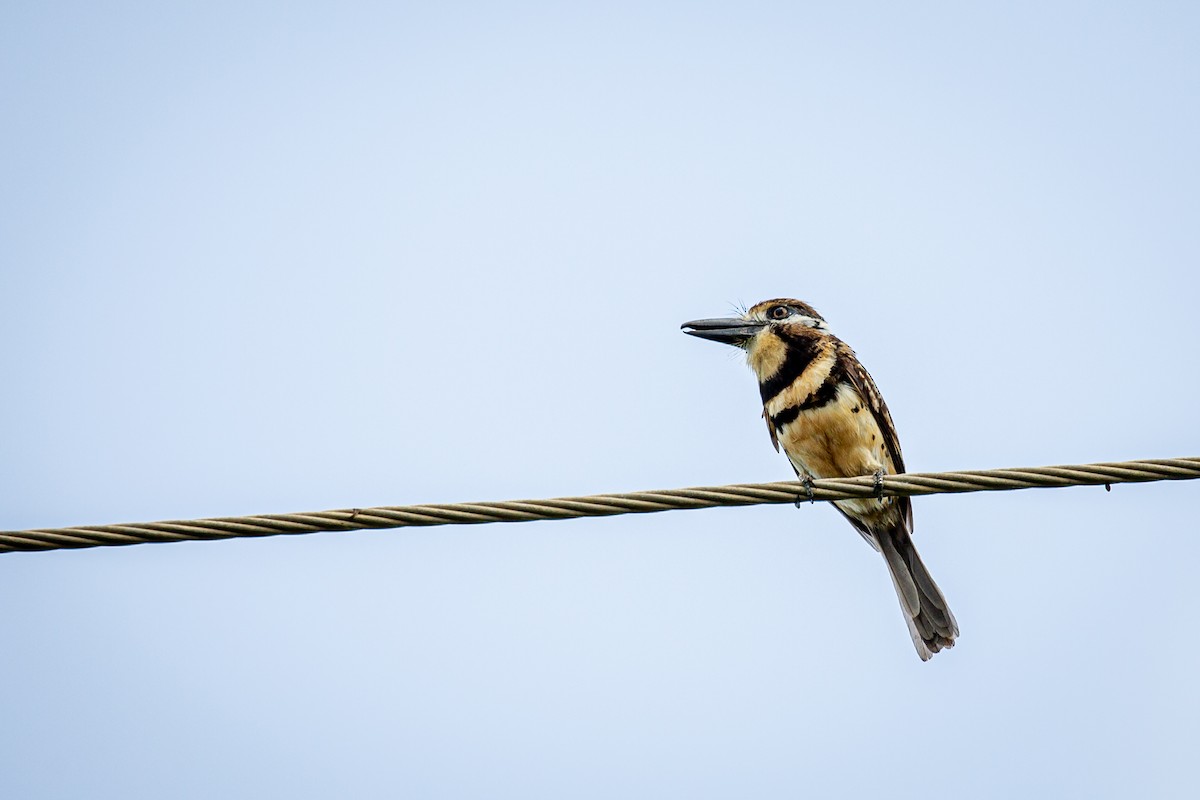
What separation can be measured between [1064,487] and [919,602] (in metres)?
2.40

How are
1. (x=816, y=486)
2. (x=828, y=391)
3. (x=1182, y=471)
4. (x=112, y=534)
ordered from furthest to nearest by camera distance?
(x=828, y=391), (x=816, y=486), (x=1182, y=471), (x=112, y=534)

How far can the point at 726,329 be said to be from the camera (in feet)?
21.8

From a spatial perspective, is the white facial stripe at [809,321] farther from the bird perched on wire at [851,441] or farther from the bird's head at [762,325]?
the bird perched on wire at [851,441]

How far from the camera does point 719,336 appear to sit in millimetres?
6648

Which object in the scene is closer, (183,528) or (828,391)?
(183,528)

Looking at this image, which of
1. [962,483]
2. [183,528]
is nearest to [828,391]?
[962,483]

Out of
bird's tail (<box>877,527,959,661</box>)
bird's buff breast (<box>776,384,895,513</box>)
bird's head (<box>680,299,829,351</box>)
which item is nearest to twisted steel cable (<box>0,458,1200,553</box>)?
bird's buff breast (<box>776,384,895,513</box>)

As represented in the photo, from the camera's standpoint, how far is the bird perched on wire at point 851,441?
5.89 meters

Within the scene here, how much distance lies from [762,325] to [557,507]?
3315 mm

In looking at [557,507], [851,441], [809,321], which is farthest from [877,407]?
[557,507]

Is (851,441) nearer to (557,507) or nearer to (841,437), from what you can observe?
(841,437)

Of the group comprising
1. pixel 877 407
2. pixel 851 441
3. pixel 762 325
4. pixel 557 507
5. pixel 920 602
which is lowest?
pixel 920 602

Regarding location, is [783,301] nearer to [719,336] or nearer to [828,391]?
[719,336]

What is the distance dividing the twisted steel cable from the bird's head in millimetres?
2685
